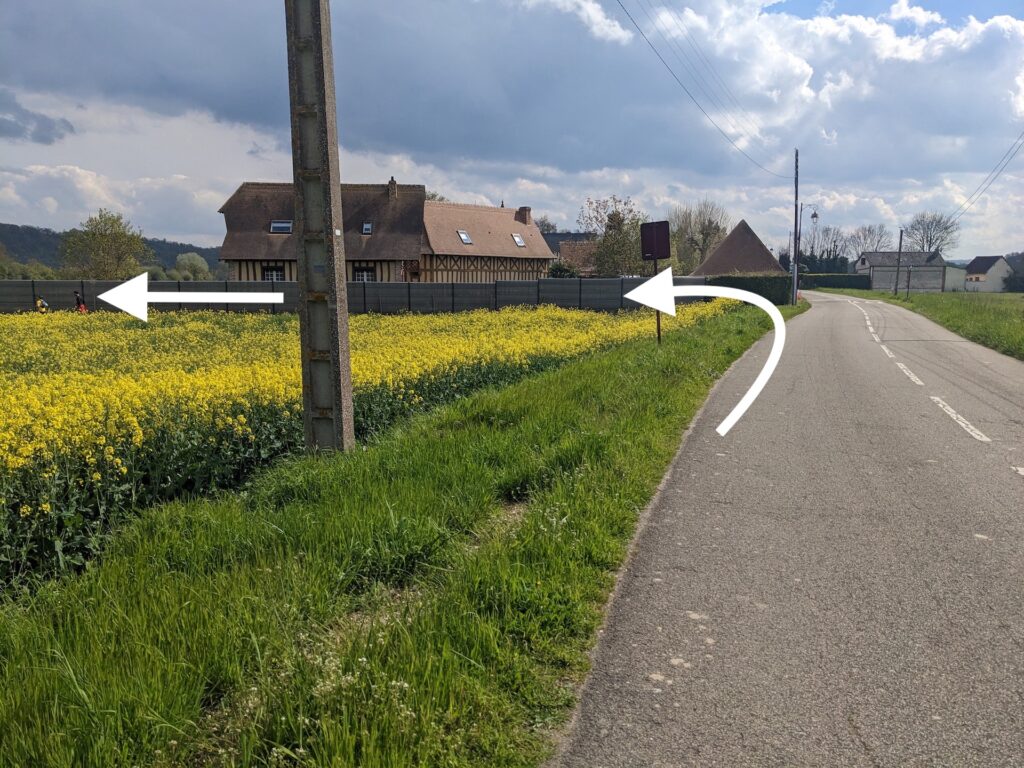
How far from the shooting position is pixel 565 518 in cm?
464

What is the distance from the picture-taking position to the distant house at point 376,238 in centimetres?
4606

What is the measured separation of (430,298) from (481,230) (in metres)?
24.4

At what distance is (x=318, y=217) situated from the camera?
651cm

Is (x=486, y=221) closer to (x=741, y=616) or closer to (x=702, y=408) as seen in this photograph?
(x=702, y=408)

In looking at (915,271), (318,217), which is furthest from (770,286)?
(915,271)

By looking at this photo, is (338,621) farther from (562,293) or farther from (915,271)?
(915,271)

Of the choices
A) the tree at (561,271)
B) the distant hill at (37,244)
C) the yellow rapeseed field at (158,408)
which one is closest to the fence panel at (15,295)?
the yellow rapeseed field at (158,408)

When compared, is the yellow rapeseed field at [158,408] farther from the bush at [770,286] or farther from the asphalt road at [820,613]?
the bush at [770,286]

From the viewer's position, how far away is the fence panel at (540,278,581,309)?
105 ft

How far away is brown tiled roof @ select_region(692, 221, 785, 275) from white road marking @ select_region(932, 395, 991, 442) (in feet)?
194

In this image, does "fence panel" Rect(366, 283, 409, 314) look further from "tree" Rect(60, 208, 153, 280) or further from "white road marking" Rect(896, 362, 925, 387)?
"tree" Rect(60, 208, 153, 280)

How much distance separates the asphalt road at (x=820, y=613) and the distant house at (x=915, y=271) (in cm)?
11035

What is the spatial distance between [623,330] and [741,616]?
57.5 feet

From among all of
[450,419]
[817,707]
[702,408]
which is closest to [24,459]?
[450,419]
